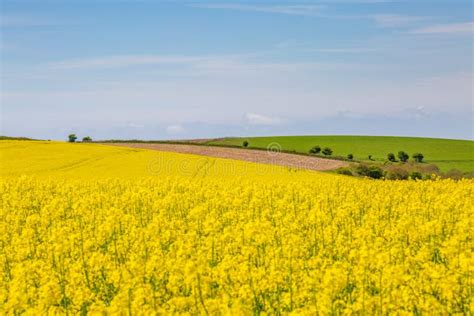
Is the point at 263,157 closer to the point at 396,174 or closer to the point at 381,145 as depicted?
the point at 396,174

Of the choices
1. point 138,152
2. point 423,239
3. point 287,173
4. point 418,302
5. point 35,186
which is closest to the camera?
point 418,302

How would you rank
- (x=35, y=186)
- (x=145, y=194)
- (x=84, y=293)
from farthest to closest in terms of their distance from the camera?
1. (x=35, y=186)
2. (x=145, y=194)
3. (x=84, y=293)

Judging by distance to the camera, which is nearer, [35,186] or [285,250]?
[285,250]

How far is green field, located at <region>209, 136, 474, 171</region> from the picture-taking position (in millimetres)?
77425

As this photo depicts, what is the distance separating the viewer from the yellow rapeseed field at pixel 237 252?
23.4 ft

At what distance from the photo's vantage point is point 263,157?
42625 millimetres

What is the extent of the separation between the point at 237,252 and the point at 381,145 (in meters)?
80.1

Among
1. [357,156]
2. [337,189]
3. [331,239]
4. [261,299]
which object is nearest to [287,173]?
[337,189]

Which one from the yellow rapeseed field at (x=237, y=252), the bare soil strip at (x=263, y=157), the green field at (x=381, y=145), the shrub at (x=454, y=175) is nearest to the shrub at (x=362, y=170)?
the bare soil strip at (x=263, y=157)

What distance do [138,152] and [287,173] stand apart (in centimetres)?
1414

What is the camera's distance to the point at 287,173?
108ft

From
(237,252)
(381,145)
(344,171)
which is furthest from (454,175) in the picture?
(381,145)

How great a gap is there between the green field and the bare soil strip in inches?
1205

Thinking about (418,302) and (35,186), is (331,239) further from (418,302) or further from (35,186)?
(35,186)
